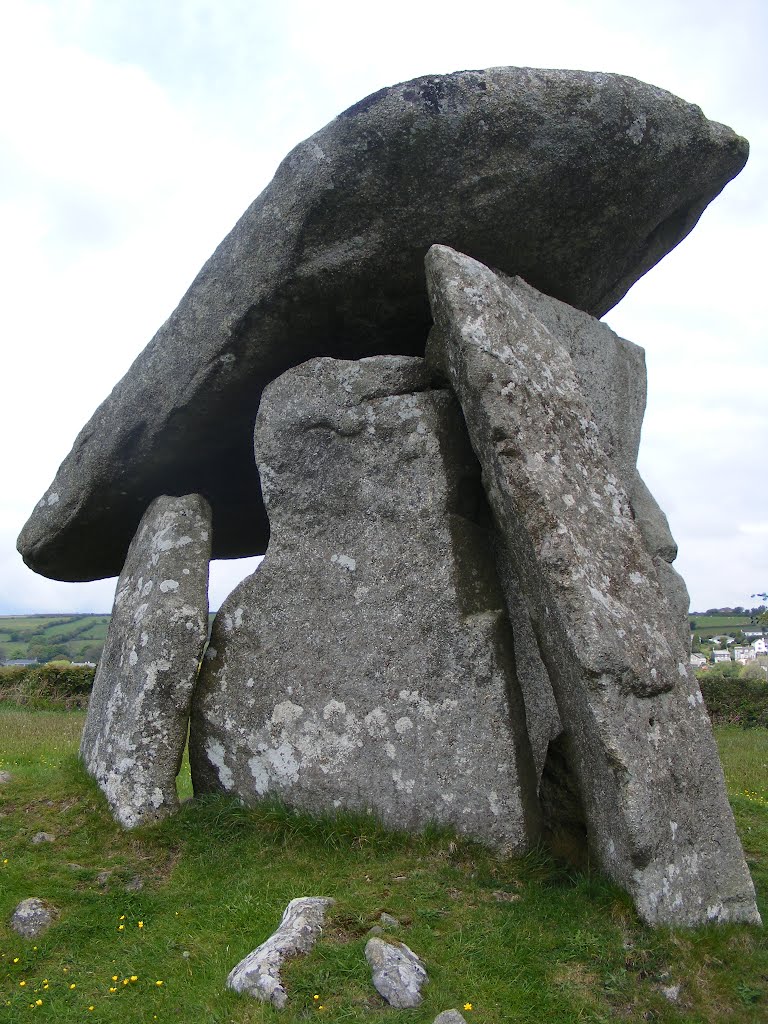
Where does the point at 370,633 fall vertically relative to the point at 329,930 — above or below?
above

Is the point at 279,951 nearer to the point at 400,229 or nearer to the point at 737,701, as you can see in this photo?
the point at 400,229

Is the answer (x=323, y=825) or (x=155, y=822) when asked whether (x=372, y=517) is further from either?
(x=155, y=822)

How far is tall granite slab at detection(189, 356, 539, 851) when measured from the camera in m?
6.29

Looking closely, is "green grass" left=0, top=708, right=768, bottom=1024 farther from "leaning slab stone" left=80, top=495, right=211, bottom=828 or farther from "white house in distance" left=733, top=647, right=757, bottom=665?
"white house in distance" left=733, top=647, right=757, bottom=665

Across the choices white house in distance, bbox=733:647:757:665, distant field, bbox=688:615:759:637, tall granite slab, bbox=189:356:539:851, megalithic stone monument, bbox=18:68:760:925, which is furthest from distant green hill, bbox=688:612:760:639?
tall granite slab, bbox=189:356:539:851

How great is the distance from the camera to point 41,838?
6746 mm

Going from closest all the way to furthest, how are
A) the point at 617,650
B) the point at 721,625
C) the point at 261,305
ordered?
the point at 617,650 → the point at 261,305 → the point at 721,625

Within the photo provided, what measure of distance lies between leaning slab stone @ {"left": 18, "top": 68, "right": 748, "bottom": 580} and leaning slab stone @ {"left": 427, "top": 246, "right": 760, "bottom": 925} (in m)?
0.86

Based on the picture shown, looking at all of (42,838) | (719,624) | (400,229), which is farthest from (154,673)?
(719,624)

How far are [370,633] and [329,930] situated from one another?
2.26 meters

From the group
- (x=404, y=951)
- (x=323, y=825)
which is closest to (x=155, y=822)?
(x=323, y=825)

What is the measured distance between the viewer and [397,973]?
452cm

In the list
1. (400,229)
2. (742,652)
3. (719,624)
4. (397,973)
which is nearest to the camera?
(397,973)

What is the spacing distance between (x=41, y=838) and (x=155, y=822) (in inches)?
32.9
